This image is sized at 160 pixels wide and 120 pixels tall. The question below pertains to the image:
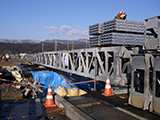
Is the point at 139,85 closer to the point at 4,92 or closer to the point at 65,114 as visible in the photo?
the point at 65,114

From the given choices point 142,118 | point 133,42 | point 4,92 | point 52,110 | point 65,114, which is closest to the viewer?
point 142,118

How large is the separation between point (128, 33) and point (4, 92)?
8932 mm

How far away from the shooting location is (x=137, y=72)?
6391 mm

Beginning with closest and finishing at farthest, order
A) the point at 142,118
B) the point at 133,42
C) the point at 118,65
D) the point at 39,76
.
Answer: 1. the point at 142,118
2. the point at 118,65
3. the point at 133,42
4. the point at 39,76

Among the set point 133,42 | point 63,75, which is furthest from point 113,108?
point 63,75

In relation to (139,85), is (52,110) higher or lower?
lower

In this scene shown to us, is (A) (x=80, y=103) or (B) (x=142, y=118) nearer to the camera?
(B) (x=142, y=118)

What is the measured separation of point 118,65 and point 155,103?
13.1ft

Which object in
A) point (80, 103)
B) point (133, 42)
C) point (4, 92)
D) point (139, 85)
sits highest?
point (133, 42)

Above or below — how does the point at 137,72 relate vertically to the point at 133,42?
below

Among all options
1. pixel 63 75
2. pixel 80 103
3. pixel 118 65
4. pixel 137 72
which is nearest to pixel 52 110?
pixel 80 103

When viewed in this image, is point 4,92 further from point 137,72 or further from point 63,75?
point 137,72

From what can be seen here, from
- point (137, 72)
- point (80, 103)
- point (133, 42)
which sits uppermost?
point (133, 42)

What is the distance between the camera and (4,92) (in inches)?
A: 476
